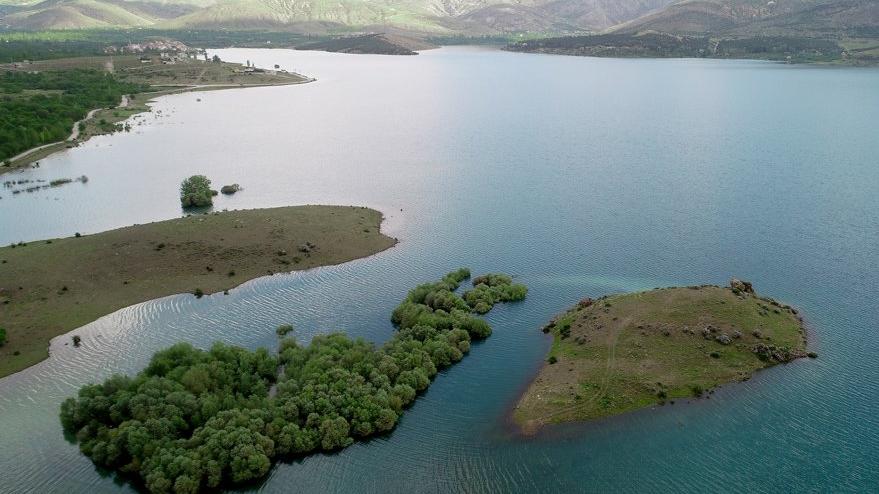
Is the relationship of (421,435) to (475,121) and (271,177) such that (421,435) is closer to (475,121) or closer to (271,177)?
(271,177)

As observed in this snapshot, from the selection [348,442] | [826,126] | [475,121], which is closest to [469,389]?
[348,442]

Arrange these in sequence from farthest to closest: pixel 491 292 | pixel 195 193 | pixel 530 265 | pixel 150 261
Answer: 1. pixel 195 193
2. pixel 530 265
3. pixel 150 261
4. pixel 491 292

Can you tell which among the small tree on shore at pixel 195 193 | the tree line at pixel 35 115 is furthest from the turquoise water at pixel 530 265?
the tree line at pixel 35 115

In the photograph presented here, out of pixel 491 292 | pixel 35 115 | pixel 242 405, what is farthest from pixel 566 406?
pixel 35 115

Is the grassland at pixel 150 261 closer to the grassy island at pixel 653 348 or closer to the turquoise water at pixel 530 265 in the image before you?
the turquoise water at pixel 530 265

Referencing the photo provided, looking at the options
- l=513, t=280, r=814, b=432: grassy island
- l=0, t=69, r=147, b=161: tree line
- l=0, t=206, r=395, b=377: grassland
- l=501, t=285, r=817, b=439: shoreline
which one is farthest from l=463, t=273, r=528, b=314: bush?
l=0, t=69, r=147, b=161: tree line

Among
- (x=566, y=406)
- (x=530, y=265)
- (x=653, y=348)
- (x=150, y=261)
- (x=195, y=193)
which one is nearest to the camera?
(x=566, y=406)

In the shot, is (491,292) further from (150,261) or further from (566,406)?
(150,261)
